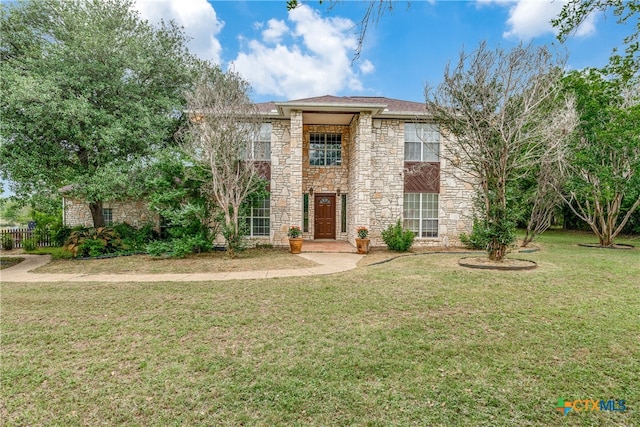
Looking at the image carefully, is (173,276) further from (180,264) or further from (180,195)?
(180,195)

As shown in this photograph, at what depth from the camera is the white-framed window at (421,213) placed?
1270cm

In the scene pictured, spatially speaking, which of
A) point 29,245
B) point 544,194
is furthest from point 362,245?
point 29,245

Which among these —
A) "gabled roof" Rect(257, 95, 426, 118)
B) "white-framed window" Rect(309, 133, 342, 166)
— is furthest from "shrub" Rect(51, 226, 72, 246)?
"white-framed window" Rect(309, 133, 342, 166)

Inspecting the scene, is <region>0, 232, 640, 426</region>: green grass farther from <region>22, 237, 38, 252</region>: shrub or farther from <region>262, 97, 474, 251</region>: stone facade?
<region>22, 237, 38, 252</region>: shrub

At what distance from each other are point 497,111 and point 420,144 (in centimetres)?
502

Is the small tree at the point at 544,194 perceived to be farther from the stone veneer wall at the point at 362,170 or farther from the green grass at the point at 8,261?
the green grass at the point at 8,261

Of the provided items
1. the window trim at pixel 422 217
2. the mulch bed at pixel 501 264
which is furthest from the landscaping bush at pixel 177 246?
the mulch bed at pixel 501 264

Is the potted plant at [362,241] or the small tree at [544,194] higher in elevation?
the small tree at [544,194]

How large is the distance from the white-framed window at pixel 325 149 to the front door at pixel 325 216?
1545 millimetres

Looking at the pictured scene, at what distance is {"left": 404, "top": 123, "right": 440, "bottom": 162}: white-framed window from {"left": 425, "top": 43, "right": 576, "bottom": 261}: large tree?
430cm

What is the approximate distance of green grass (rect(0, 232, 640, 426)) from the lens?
2662 millimetres

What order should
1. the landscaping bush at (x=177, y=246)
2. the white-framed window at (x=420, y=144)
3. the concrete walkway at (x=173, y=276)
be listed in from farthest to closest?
1. the white-framed window at (x=420, y=144)
2. the landscaping bush at (x=177, y=246)
3. the concrete walkway at (x=173, y=276)

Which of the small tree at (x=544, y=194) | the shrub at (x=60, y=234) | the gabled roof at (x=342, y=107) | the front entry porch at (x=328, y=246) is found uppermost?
the gabled roof at (x=342, y=107)

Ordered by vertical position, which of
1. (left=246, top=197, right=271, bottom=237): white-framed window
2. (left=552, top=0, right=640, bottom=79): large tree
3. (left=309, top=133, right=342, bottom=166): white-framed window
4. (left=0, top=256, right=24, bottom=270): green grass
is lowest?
(left=0, top=256, right=24, bottom=270): green grass
